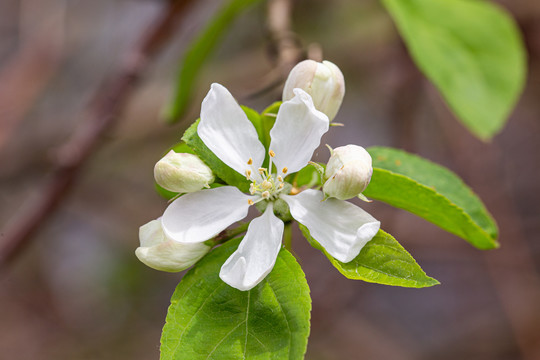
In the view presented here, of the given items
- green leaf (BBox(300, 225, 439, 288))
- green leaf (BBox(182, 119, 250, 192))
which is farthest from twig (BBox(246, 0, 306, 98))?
green leaf (BBox(300, 225, 439, 288))

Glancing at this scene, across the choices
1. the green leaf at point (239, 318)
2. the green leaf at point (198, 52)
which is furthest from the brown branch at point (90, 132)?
the green leaf at point (239, 318)

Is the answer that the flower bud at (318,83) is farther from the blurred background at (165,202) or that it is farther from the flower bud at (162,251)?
the blurred background at (165,202)

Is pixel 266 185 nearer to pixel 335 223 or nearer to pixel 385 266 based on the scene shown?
pixel 335 223

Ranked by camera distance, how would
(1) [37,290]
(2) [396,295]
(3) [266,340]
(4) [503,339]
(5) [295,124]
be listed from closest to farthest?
(3) [266,340] → (5) [295,124] → (4) [503,339] → (1) [37,290] → (2) [396,295]

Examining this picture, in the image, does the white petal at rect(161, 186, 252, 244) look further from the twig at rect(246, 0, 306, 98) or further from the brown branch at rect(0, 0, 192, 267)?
the brown branch at rect(0, 0, 192, 267)

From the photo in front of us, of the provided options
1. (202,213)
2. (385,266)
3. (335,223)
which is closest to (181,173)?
(202,213)

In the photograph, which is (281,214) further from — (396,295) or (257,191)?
(396,295)

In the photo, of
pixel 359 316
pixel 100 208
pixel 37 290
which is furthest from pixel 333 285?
pixel 37 290
